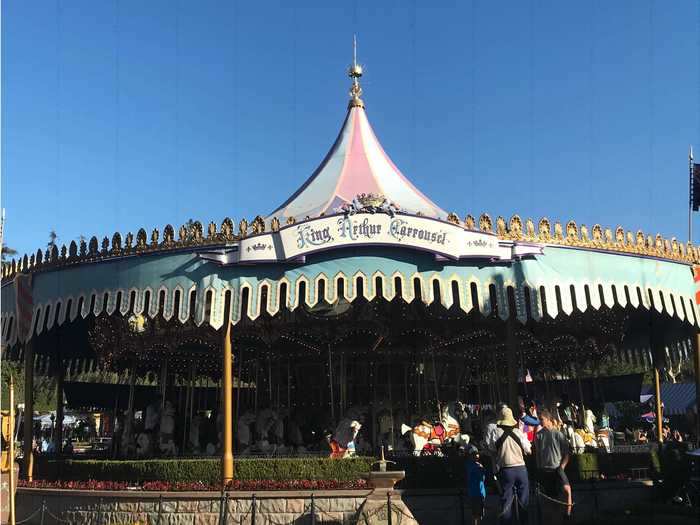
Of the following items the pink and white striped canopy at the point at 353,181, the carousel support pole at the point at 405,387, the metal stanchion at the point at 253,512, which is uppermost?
the pink and white striped canopy at the point at 353,181

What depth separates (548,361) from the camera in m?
28.8

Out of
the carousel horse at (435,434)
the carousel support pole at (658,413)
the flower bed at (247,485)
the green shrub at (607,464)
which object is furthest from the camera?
the carousel support pole at (658,413)

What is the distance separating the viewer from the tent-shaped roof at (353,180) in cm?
2031

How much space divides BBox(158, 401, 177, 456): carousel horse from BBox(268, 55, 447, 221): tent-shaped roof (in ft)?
22.2

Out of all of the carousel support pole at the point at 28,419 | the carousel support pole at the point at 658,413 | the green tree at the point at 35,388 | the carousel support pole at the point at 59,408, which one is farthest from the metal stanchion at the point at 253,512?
the green tree at the point at 35,388

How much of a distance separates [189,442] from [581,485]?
40.0 feet

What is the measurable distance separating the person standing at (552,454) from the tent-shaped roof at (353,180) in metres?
8.86

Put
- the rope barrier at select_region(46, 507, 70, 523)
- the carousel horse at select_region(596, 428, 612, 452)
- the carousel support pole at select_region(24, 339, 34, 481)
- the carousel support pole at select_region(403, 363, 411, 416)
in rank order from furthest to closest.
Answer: the carousel support pole at select_region(403, 363, 411, 416), the carousel horse at select_region(596, 428, 612, 452), the carousel support pole at select_region(24, 339, 34, 481), the rope barrier at select_region(46, 507, 70, 523)

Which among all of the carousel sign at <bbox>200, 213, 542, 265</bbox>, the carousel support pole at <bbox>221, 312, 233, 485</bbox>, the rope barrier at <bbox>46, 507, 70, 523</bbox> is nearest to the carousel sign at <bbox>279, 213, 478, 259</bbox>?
the carousel sign at <bbox>200, 213, 542, 265</bbox>

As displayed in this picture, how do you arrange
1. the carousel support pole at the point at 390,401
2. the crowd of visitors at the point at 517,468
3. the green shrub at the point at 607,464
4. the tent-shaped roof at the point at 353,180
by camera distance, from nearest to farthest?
the crowd of visitors at the point at 517,468 < the green shrub at the point at 607,464 < the tent-shaped roof at the point at 353,180 < the carousel support pole at the point at 390,401

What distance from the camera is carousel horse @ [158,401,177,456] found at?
21.6 metres

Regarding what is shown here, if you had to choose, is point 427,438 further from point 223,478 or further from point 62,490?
point 62,490

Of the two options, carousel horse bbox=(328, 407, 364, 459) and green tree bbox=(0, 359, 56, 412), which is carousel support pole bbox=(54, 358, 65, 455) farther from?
green tree bbox=(0, 359, 56, 412)

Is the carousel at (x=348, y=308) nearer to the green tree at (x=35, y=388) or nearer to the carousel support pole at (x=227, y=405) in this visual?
the carousel support pole at (x=227, y=405)
